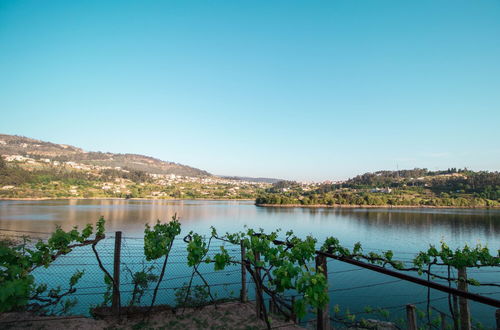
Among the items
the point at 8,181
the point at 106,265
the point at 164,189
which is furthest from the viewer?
the point at 164,189

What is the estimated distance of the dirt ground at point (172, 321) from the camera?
548 centimetres

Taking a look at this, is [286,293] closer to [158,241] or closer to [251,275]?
[251,275]

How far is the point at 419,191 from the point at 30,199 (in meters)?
152

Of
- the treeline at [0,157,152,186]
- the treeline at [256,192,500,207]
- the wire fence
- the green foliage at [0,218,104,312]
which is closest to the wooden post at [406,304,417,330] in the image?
the wire fence

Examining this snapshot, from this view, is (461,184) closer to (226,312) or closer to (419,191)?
(419,191)

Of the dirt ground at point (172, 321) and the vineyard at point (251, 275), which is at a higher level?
the vineyard at point (251, 275)

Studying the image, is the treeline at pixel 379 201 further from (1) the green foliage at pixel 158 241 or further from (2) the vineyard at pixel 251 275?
(1) the green foliage at pixel 158 241

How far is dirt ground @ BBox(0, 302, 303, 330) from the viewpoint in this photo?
5.48 m

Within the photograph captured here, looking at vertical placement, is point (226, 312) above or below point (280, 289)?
below

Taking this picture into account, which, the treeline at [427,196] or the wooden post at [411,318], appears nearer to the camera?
the wooden post at [411,318]

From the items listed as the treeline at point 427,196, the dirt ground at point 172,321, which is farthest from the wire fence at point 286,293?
the treeline at point 427,196

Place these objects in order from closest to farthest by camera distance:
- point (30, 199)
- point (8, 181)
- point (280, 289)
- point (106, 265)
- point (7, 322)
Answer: point (280, 289) < point (7, 322) < point (106, 265) < point (30, 199) < point (8, 181)

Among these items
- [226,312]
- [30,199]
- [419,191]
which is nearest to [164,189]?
[30,199]

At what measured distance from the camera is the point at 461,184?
4966 inches
